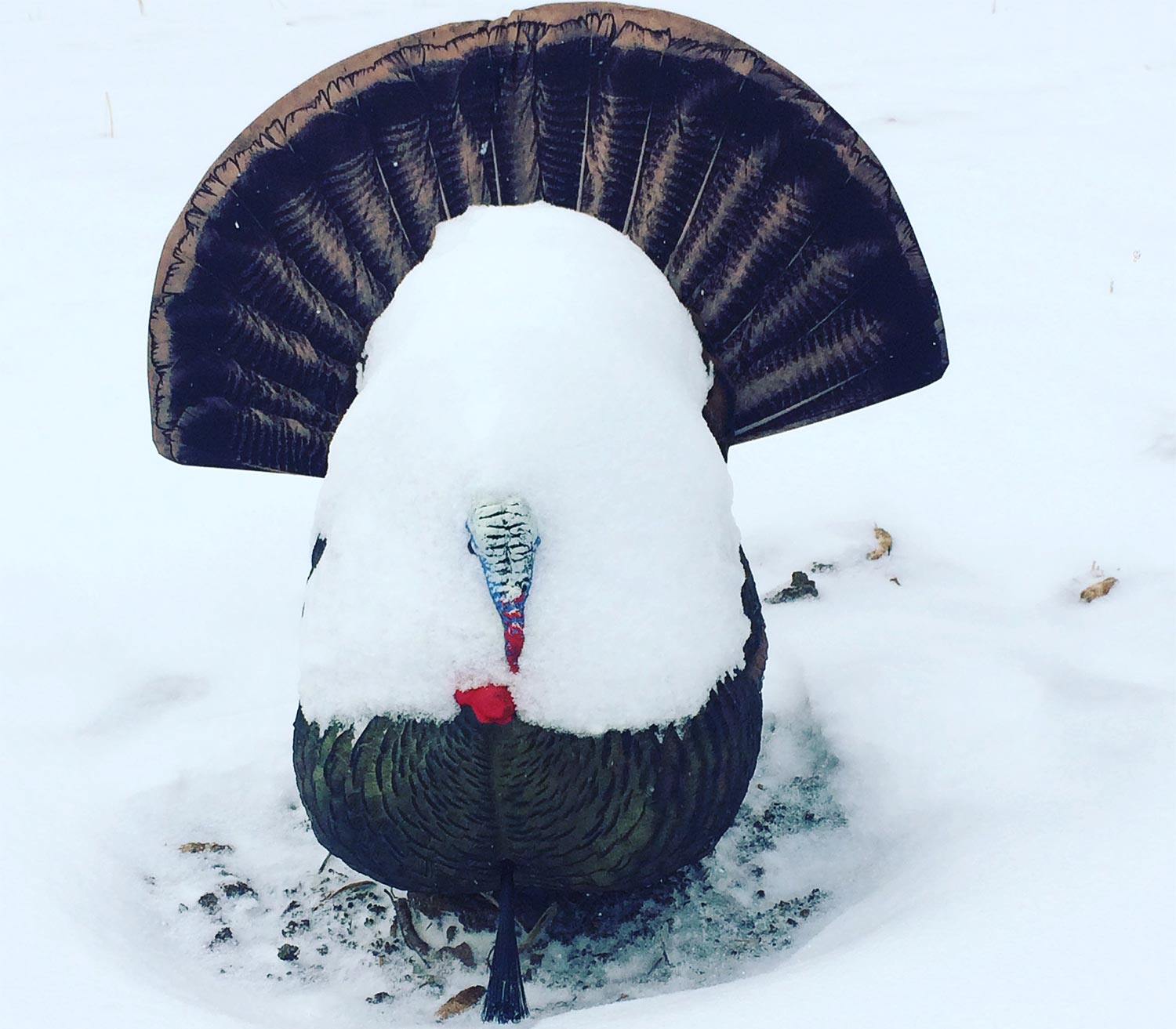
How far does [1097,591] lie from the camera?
2.70m

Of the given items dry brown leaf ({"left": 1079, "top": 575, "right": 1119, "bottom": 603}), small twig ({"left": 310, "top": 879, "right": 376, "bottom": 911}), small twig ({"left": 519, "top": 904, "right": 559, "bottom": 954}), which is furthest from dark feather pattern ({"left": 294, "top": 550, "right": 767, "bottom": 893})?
dry brown leaf ({"left": 1079, "top": 575, "right": 1119, "bottom": 603})

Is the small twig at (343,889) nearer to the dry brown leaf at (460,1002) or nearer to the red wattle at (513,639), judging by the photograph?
the dry brown leaf at (460,1002)

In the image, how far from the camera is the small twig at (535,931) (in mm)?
2072

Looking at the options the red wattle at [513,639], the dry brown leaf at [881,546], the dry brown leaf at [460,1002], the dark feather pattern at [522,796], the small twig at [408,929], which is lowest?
the dry brown leaf at [460,1002]

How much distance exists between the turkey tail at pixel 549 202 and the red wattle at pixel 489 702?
2.78 ft

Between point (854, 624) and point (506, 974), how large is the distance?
123cm

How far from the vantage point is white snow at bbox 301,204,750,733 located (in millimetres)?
1753

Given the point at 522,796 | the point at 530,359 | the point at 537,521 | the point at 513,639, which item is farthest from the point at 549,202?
the point at 522,796

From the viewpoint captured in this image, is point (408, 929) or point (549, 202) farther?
point (549, 202)

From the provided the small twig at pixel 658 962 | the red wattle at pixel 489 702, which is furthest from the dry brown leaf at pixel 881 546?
the red wattle at pixel 489 702

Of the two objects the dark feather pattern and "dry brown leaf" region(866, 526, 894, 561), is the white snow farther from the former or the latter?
"dry brown leaf" region(866, 526, 894, 561)

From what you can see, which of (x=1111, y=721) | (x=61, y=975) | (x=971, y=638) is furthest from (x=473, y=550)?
(x=971, y=638)

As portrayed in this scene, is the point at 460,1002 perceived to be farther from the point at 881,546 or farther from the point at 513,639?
the point at 881,546

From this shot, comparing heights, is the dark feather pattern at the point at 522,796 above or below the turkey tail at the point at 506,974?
above
